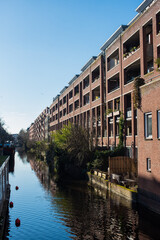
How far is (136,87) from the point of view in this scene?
21703 mm

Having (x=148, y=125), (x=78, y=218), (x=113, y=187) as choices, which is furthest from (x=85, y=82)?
(x=78, y=218)

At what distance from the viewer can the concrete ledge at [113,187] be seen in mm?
21547

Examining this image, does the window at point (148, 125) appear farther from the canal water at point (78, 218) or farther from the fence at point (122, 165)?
the fence at point (122, 165)

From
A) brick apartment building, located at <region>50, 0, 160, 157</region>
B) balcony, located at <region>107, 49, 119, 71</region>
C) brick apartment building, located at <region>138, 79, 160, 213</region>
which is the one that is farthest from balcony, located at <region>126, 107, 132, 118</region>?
brick apartment building, located at <region>138, 79, 160, 213</region>

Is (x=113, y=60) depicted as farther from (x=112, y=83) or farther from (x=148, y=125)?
(x=148, y=125)

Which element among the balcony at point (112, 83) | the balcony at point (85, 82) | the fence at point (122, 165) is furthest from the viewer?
the balcony at point (85, 82)

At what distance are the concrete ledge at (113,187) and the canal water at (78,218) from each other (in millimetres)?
577

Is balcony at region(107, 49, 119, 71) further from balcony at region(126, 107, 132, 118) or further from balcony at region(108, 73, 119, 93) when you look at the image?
balcony at region(126, 107, 132, 118)

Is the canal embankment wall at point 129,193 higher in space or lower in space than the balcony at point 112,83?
lower

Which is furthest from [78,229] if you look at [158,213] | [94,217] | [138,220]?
[158,213]

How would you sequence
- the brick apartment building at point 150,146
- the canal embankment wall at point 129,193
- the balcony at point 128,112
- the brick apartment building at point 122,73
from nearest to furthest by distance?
the canal embankment wall at point 129,193 → the brick apartment building at point 150,146 → the brick apartment building at point 122,73 → the balcony at point 128,112

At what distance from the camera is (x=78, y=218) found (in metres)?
17.9

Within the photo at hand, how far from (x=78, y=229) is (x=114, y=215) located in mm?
3672

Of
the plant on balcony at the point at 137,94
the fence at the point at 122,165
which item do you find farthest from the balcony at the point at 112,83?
the plant on balcony at the point at 137,94
